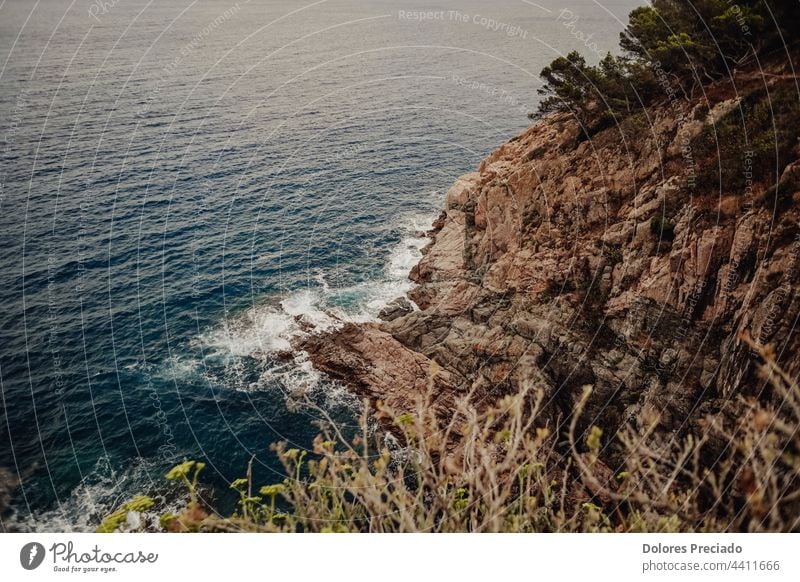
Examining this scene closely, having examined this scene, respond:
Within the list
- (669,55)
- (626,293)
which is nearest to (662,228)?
(626,293)

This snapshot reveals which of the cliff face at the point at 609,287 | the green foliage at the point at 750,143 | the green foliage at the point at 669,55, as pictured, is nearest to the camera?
the cliff face at the point at 609,287

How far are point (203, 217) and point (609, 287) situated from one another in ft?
127

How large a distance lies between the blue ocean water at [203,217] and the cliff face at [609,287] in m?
6.97

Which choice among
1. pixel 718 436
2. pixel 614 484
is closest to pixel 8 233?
pixel 614 484

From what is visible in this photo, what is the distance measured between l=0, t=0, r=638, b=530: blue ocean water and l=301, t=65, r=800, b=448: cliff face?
6974mm

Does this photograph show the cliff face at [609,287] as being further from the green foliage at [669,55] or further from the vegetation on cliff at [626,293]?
the green foliage at [669,55]

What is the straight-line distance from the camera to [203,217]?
4903cm

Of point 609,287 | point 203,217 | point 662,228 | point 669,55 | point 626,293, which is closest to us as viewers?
point 662,228

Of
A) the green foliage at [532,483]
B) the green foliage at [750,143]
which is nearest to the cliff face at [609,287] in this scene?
the green foliage at [750,143]

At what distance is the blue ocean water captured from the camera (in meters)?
29.7

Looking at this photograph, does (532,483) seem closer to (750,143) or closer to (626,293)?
(626,293)

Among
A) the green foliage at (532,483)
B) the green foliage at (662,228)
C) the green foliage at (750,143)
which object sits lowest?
the green foliage at (532,483)

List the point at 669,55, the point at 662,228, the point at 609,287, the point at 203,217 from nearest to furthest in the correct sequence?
the point at 662,228
the point at 609,287
the point at 669,55
the point at 203,217

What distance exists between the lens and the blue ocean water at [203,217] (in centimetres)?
2969
